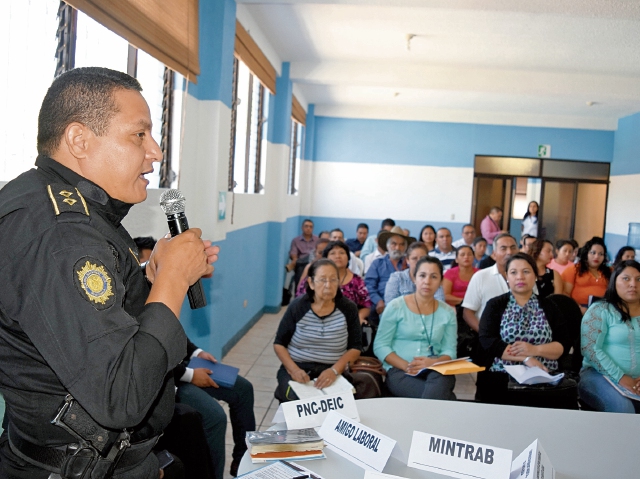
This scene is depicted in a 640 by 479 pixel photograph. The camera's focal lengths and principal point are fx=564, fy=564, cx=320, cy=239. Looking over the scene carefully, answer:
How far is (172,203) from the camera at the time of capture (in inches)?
56.2

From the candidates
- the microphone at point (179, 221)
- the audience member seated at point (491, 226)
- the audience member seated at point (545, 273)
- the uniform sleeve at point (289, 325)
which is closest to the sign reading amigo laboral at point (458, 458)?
the microphone at point (179, 221)

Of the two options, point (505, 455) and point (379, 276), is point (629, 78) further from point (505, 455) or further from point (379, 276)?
point (505, 455)

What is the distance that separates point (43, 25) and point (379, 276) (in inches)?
142

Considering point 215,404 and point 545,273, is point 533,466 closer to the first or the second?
point 215,404

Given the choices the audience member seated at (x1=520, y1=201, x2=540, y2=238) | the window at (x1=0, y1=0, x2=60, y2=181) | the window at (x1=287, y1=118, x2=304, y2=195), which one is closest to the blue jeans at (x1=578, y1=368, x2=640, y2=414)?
the window at (x1=0, y1=0, x2=60, y2=181)

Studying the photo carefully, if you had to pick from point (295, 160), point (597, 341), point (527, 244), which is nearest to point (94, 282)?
point (597, 341)

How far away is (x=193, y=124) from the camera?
12.9ft

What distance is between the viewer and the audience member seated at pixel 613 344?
3123 millimetres

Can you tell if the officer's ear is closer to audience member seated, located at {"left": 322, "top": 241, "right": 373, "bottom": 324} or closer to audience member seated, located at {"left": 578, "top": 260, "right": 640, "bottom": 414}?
audience member seated, located at {"left": 578, "top": 260, "right": 640, "bottom": 414}

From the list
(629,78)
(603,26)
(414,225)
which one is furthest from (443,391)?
Answer: (414,225)

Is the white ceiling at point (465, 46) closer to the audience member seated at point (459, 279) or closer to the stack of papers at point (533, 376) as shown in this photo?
the audience member seated at point (459, 279)

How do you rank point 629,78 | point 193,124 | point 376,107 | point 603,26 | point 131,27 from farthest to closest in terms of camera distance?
point 376,107, point 629,78, point 603,26, point 193,124, point 131,27

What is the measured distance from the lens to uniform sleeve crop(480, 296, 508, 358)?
3316 millimetres

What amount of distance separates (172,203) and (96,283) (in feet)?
1.81
